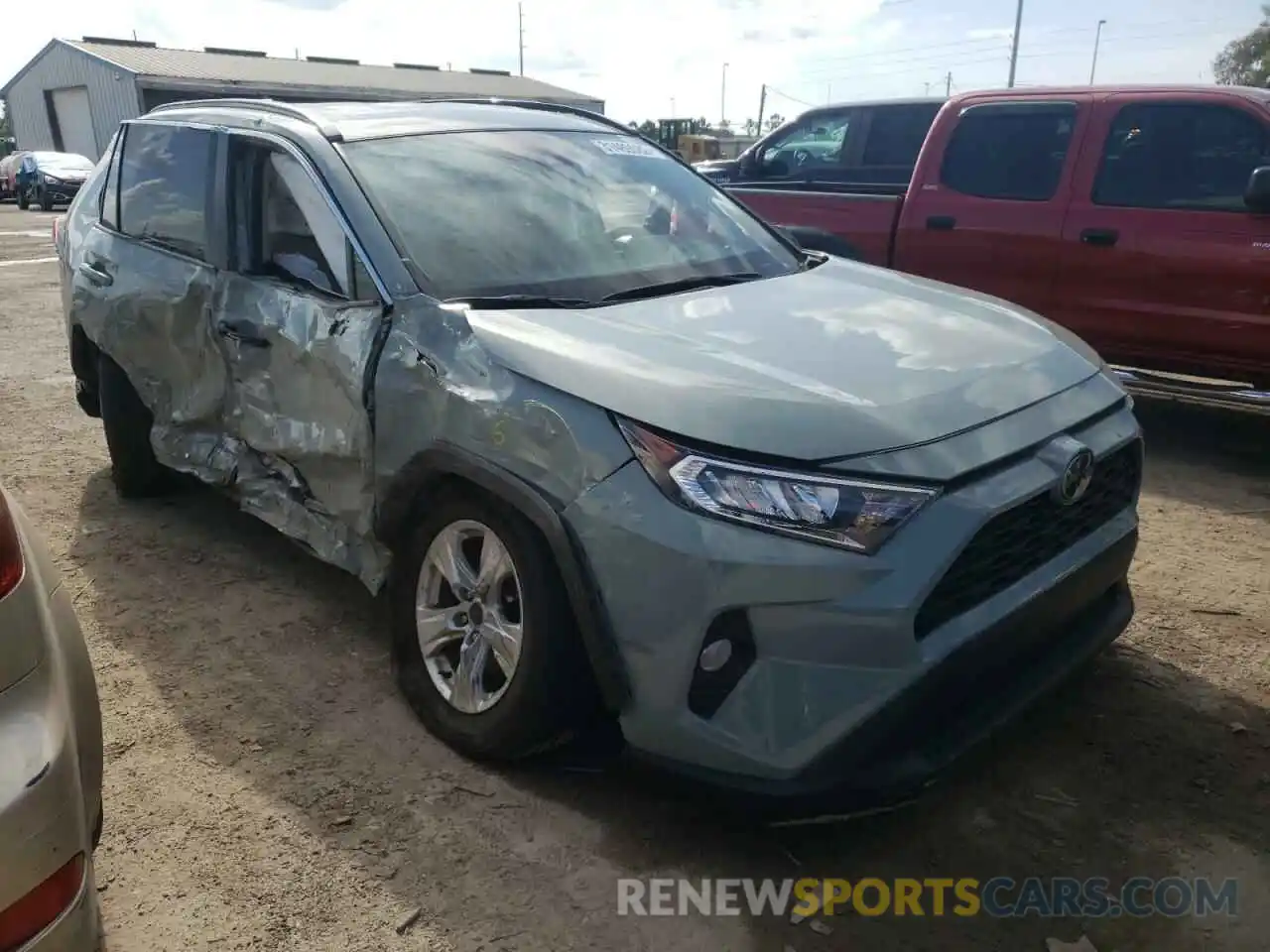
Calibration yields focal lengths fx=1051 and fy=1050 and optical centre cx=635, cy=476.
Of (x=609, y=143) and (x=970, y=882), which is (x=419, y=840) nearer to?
(x=970, y=882)

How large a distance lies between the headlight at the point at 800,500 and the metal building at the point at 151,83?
29.6m

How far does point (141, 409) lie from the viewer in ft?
15.2

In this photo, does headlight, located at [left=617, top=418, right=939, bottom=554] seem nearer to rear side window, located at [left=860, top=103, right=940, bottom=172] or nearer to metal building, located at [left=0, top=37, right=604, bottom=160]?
rear side window, located at [left=860, top=103, right=940, bottom=172]

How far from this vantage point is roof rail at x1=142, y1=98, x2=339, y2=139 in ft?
11.1

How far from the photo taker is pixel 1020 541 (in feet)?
8.16

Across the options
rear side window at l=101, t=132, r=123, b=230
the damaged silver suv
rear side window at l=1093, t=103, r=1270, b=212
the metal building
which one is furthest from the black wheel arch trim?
the metal building

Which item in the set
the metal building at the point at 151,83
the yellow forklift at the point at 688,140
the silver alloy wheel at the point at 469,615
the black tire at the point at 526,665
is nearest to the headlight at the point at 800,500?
the black tire at the point at 526,665

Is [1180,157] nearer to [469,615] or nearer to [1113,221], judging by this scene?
[1113,221]

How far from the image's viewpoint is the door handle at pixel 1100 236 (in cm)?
569

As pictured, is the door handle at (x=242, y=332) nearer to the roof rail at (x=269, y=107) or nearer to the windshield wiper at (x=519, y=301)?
the roof rail at (x=269, y=107)

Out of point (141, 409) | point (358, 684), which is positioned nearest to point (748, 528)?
point (358, 684)

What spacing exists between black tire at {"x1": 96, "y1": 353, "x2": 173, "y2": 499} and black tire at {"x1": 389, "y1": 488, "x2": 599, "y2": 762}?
2.30 m

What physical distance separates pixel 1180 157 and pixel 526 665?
4.91m

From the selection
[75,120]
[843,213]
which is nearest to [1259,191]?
[843,213]
